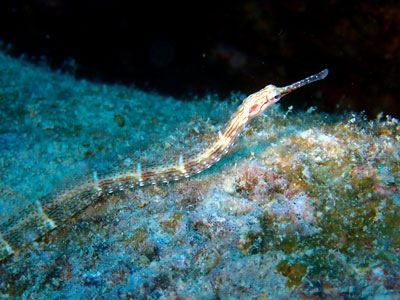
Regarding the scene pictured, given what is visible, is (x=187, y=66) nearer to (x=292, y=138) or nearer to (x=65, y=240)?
(x=292, y=138)

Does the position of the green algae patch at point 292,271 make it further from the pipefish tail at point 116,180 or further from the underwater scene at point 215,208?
the pipefish tail at point 116,180

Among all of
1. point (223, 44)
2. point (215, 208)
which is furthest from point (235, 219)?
point (223, 44)

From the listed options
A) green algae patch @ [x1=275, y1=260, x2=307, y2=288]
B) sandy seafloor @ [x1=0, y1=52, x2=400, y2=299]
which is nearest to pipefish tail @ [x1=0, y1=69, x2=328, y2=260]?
sandy seafloor @ [x1=0, y1=52, x2=400, y2=299]

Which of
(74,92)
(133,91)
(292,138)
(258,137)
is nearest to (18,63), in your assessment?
(74,92)

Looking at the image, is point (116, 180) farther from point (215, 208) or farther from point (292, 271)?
point (292, 271)

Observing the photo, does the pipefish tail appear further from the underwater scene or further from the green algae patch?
the green algae patch

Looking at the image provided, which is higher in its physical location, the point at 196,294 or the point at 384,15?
the point at 384,15

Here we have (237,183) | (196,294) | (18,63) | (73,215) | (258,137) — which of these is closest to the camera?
(196,294)
